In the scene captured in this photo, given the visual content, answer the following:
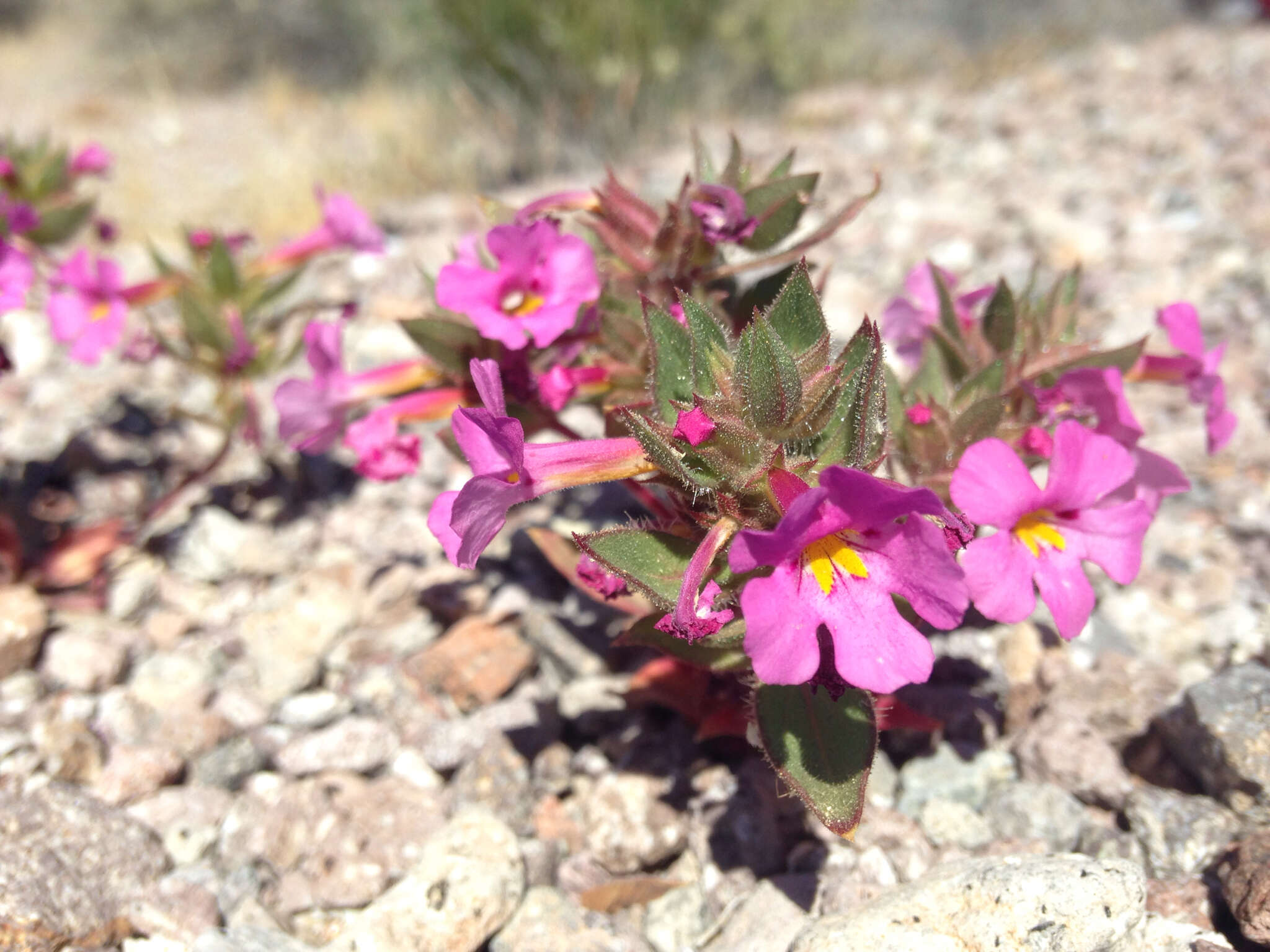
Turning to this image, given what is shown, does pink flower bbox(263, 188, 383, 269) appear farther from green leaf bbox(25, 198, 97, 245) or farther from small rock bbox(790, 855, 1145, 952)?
small rock bbox(790, 855, 1145, 952)

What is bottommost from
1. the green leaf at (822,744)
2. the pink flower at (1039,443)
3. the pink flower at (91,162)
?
the green leaf at (822,744)

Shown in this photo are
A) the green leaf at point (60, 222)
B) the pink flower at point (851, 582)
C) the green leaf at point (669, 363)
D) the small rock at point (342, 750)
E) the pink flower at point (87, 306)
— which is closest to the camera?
the pink flower at point (851, 582)

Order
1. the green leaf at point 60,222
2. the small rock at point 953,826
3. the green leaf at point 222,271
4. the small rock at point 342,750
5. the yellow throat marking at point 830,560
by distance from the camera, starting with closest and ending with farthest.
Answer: the yellow throat marking at point 830,560, the small rock at point 953,826, the small rock at point 342,750, the green leaf at point 222,271, the green leaf at point 60,222

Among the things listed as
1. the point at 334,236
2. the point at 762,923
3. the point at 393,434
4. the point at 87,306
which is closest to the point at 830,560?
the point at 762,923

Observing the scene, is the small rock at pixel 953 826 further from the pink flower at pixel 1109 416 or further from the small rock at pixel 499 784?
the small rock at pixel 499 784

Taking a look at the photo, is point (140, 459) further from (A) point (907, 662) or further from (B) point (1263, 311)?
(B) point (1263, 311)

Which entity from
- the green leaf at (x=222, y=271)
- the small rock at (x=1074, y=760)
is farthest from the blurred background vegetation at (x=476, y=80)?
the small rock at (x=1074, y=760)

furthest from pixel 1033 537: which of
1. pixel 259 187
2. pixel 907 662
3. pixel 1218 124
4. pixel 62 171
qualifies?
pixel 259 187
